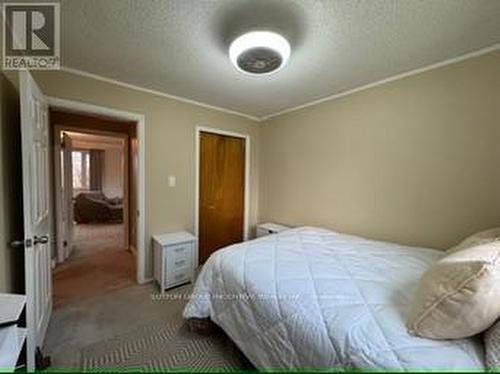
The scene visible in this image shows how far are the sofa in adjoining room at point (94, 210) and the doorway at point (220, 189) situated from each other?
4228 millimetres

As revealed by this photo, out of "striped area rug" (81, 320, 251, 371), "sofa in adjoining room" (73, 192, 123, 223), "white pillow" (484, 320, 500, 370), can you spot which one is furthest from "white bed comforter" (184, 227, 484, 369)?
"sofa in adjoining room" (73, 192, 123, 223)

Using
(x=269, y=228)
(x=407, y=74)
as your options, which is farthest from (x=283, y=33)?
(x=269, y=228)

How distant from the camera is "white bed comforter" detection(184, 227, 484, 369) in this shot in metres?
0.91

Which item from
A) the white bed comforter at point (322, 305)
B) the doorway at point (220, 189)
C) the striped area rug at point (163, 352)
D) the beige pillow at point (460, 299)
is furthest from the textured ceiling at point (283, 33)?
the striped area rug at point (163, 352)

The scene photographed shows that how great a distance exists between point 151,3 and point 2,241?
1648 mm

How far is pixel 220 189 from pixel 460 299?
9.83ft

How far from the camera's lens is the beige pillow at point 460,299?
85 centimetres

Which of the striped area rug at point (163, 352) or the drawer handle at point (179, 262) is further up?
the drawer handle at point (179, 262)

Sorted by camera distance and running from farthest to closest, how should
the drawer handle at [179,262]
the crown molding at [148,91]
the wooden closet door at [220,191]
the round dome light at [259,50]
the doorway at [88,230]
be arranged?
the wooden closet door at [220,191], the doorway at [88,230], the drawer handle at [179,262], the crown molding at [148,91], the round dome light at [259,50]

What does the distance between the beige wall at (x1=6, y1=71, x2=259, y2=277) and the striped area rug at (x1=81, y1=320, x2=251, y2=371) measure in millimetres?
1059

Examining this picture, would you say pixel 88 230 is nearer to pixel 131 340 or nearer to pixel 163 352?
pixel 131 340

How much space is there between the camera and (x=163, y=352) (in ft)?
5.60

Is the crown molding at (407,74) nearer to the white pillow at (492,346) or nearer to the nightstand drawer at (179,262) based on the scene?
the white pillow at (492,346)

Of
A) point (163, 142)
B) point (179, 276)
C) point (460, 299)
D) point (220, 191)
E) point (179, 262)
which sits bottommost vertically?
point (179, 276)
